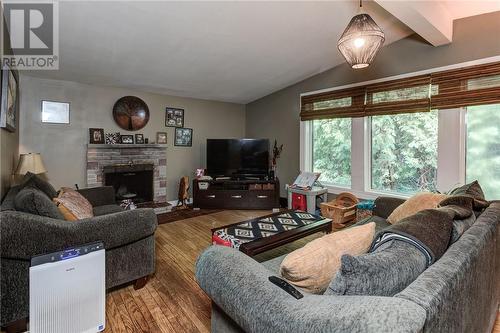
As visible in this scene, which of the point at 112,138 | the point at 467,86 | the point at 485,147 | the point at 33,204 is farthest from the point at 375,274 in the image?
the point at 112,138

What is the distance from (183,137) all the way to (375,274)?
4.76 m

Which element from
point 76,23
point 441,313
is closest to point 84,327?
point 441,313

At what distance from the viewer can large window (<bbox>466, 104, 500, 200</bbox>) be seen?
9.30 ft

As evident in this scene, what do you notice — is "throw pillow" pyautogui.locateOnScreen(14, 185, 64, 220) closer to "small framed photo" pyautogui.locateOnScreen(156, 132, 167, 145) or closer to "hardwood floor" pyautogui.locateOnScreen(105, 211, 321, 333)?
"hardwood floor" pyautogui.locateOnScreen(105, 211, 321, 333)

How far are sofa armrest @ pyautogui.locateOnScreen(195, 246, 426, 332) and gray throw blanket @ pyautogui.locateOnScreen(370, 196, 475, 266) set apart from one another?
1.36 feet

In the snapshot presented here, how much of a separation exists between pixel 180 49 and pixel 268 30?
3.72 feet

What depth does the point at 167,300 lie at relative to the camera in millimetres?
2012

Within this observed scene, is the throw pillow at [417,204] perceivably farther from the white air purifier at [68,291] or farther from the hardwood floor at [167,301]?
the white air purifier at [68,291]

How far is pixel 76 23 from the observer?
8.35 feet

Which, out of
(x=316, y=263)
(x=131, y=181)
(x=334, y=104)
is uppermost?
(x=334, y=104)

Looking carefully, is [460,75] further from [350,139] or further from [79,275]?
[79,275]

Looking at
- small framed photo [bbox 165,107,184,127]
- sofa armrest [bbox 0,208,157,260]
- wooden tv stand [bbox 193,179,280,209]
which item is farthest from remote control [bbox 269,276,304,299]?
small framed photo [bbox 165,107,184,127]

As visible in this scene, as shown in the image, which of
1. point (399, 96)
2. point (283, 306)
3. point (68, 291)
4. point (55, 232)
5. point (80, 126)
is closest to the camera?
point (283, 306)

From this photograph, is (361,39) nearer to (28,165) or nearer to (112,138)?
(28,165)
